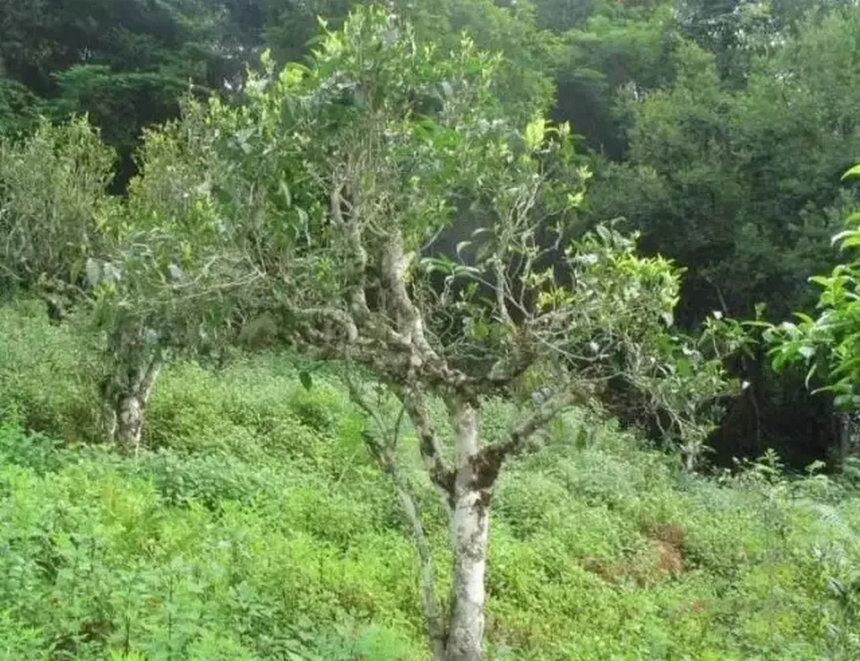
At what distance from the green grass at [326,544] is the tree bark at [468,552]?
1.34ft

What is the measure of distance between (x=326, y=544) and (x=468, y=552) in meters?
2.72

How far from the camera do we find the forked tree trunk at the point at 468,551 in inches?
163

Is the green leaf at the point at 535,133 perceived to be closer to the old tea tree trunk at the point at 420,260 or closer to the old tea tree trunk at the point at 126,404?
the old tea tree trunk at the point at 420,260

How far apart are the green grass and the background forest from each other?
0.03 m

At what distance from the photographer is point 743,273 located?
1630cm

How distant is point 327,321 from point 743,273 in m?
13.5

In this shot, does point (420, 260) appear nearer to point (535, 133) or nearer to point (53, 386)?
point (535, 133)

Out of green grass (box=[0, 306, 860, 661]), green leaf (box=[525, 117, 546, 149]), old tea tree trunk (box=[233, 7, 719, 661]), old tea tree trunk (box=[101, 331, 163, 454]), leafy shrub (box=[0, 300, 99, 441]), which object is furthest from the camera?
leafy shrub (box=[0, 300, 99, 441])

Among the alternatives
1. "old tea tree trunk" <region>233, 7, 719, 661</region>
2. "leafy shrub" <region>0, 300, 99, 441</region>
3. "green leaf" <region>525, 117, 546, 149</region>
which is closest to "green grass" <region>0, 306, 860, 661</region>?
"leafy shrub" <region>0, 300, 99, 441</region>

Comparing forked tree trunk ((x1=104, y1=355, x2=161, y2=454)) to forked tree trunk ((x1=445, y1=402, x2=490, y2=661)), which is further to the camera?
forked tree trunk ((x1=104, y1=355, x2=161, y2=454))

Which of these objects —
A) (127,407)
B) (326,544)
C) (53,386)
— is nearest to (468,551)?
(326,544)

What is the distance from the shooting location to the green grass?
4.11 metres

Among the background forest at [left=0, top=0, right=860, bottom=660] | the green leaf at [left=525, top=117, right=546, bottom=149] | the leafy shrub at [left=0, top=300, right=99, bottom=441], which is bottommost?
the leafy shrub at [left=0, top=300, right=99, bottom=441]

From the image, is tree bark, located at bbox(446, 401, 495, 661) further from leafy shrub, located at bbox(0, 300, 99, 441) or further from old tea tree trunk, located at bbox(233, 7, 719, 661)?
leafy shrub, located at bbox(0, 300, 99, 441)
